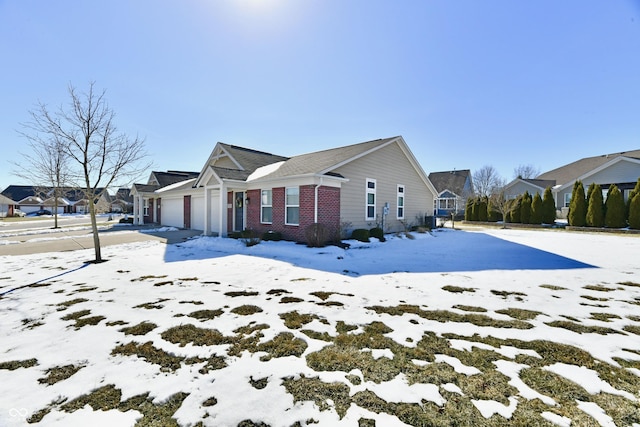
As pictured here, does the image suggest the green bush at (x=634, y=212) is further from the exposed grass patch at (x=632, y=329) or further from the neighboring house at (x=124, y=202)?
the neighboring house at (x=124, y=202)

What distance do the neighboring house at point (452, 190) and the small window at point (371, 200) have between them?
26444mm

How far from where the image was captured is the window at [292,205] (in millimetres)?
12086

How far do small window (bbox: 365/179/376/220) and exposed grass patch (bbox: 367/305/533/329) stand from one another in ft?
30.4

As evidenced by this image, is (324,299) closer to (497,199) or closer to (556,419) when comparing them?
(556,419)

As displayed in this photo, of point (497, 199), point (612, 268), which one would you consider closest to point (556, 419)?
point (612, 268)

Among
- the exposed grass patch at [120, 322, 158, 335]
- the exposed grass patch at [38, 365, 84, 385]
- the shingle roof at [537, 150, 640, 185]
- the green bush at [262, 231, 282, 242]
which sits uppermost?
the shingle roof at [537, 150, 640, 185]

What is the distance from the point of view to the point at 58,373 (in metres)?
2.92

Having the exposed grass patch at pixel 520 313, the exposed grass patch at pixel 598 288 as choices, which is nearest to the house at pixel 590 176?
the exposed grass patch at pixel 598 288

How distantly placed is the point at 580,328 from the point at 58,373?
676 cm

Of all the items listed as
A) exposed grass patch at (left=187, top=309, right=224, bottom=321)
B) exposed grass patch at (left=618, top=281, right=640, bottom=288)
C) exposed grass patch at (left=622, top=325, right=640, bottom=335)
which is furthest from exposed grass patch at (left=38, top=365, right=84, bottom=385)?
exposed grass patch at (left=618, top=281, right=640, bottom=288)

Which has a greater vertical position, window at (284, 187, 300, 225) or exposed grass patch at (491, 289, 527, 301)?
window at (284, 187, 300, 225)

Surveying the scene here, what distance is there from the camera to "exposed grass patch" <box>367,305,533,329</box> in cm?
415

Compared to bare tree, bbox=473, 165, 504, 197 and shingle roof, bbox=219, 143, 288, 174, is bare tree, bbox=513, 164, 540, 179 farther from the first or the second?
shingle roof, bbox=219, 143, 288, 174

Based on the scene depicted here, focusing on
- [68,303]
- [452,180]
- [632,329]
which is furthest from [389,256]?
[452,180]
